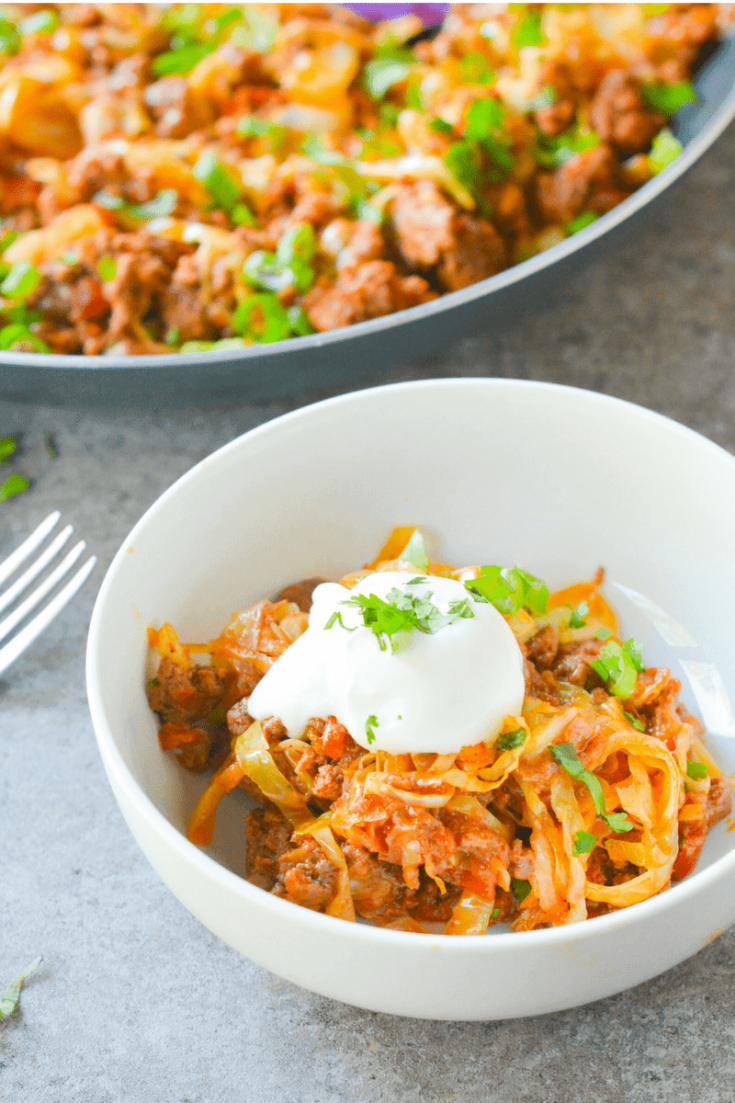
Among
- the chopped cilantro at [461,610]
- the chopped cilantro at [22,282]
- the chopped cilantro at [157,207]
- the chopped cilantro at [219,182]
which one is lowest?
the chopped cilantro at [461,610]

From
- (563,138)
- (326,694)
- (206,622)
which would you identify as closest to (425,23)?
(563,138)

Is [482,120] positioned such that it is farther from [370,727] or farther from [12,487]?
[370,727]

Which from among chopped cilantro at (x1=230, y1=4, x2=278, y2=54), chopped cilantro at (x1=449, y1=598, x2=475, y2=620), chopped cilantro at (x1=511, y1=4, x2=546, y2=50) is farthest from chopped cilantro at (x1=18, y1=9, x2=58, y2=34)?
chopped cilantro at (x1=449, y1=598, x2=475, y2=620)

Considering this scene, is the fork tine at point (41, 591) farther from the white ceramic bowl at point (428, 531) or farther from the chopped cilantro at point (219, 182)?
the chopped cilantro at point (219, 182)

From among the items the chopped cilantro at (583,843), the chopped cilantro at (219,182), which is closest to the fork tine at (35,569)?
the chopped cilantro at (219,182)

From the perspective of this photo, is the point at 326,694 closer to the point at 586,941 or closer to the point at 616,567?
the point at 586,941
